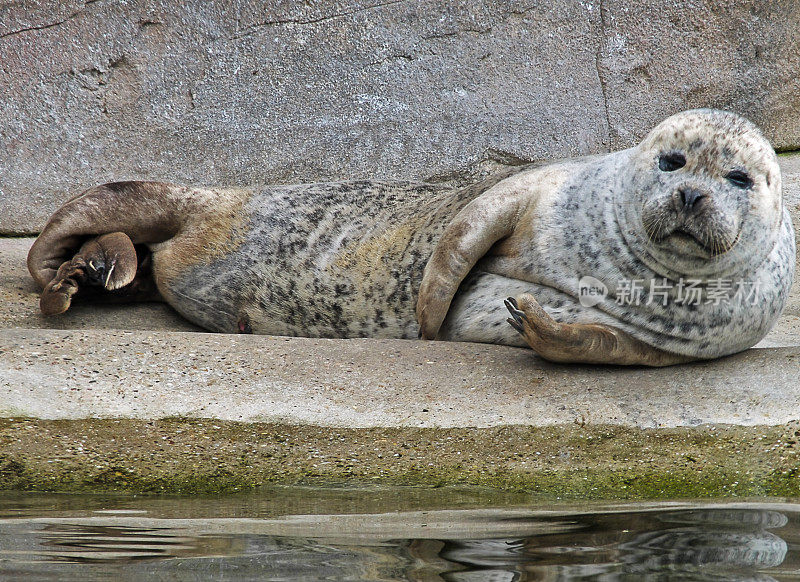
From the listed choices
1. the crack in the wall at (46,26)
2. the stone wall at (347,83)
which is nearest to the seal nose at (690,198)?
the stone wall at (347,83)

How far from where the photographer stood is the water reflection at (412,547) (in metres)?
1.77

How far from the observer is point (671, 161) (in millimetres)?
3424

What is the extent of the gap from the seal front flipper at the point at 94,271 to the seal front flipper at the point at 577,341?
6.04 ft

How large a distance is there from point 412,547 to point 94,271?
2843 mm

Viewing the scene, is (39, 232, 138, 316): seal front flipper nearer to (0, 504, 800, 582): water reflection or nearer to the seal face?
(0, 504, 800, 582): water reflection

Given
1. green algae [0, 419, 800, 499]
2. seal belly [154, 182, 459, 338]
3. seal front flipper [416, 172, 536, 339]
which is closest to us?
green algae [0, 419, 800, 499]

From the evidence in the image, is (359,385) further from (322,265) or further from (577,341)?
(322,265)

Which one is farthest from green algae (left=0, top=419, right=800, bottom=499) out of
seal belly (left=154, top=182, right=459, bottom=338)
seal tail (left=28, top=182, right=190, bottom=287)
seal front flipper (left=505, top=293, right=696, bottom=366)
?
seal tail (left=28, top=182, right=190, bottom=287)

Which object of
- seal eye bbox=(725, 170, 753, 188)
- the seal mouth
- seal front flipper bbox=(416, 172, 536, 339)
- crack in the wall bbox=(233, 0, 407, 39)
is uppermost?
crack in the wall bbox=(233, 0, 407, 39)

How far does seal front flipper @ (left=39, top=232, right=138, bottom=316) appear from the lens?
4.16 meters

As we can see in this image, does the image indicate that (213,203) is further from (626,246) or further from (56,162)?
(626,246)

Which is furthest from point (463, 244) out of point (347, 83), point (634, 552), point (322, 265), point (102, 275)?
point (347, 83)

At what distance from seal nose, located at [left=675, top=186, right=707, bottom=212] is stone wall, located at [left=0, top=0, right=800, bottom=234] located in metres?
2.71

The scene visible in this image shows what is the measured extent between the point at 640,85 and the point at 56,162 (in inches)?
139
